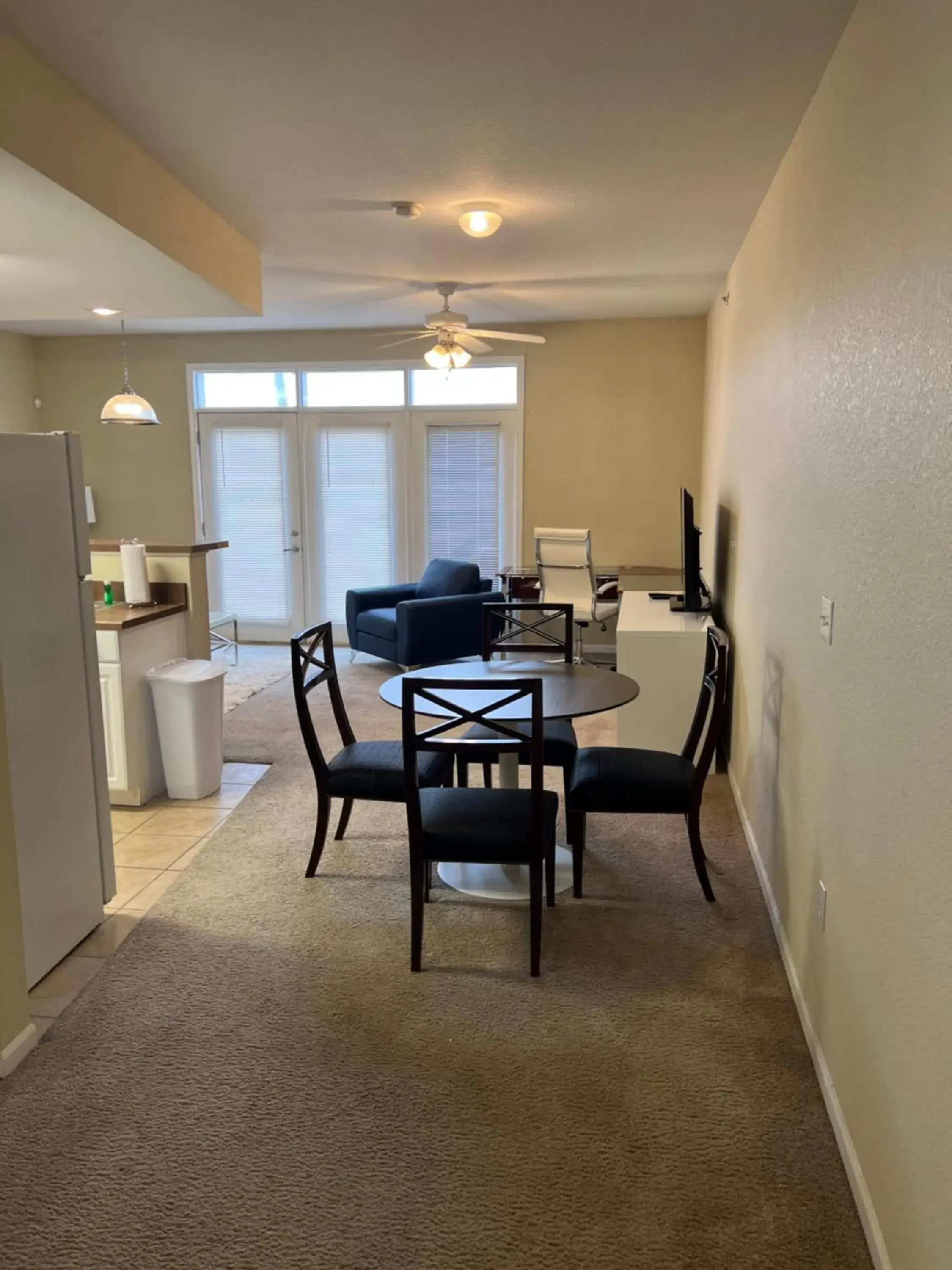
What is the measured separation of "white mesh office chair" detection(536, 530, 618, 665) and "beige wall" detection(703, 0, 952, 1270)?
9.93 ft

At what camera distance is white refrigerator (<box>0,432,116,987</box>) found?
7.86 feet

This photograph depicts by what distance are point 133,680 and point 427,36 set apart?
2755 millimetres

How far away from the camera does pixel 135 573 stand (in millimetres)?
4109

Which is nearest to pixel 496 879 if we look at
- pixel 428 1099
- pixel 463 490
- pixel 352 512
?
pixel 428 1099

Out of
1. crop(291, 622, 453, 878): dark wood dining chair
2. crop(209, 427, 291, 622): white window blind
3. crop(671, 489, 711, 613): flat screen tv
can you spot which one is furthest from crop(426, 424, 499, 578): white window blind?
crop(291, 622, 453, 878): dark wood dining chair

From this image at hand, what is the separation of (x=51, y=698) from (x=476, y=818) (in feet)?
4.40

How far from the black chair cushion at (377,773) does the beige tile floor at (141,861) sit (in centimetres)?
76

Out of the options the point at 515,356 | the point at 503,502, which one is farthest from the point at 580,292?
the point at 503,502

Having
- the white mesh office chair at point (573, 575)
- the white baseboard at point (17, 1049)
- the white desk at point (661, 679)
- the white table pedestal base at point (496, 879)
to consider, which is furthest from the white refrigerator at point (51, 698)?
the white mesh office chair at point (573, 575)

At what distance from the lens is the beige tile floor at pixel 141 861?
2.50 metres

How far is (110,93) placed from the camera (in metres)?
2.58

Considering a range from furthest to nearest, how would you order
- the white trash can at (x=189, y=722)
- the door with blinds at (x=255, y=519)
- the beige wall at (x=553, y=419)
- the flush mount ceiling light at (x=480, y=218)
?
the door with blinds at (x=255, y=519), the beige wall at (x=553, y=419), the white trash can at (x=189, y=722), the flush mount ceiling light at (x=480, y=218)

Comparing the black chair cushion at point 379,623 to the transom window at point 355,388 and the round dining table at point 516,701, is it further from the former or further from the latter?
the round dining table at point 516,701

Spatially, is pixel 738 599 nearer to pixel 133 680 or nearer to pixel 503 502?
pixel 133 680
